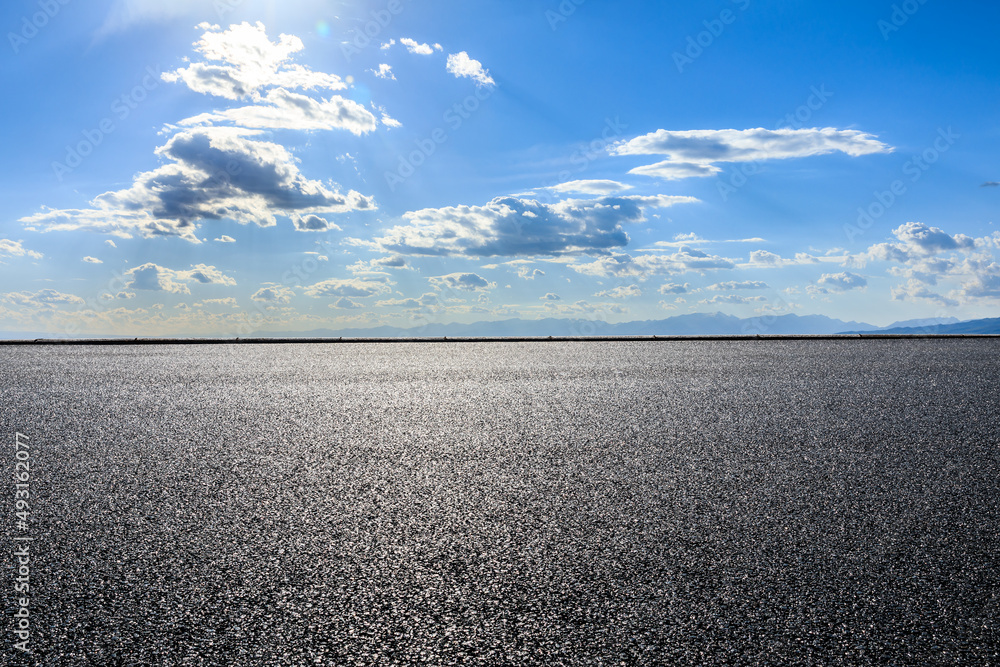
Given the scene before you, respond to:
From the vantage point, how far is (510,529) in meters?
3.06

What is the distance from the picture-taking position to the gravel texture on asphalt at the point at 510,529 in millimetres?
2171

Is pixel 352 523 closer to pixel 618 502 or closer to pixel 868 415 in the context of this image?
pixel 618 502

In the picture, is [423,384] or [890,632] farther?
[423,384]

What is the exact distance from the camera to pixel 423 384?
7707mm

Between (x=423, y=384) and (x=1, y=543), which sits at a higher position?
(x=423, y=384)

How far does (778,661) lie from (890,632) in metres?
0.53

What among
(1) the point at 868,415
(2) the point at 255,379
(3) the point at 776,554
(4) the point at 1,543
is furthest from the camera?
(2) the point at 255,379

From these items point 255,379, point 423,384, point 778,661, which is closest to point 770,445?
point 778,661

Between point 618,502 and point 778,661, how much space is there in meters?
1.45

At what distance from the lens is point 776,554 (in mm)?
2826

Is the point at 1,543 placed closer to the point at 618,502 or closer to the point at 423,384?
the point at 618,502

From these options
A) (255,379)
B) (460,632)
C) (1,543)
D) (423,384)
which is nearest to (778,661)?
(460,632)

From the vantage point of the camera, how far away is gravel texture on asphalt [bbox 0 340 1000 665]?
217 cm

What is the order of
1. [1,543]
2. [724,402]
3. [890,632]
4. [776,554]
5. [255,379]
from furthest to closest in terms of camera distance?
[255,379], [724,402], [1,543], [776,554], [890,632]
